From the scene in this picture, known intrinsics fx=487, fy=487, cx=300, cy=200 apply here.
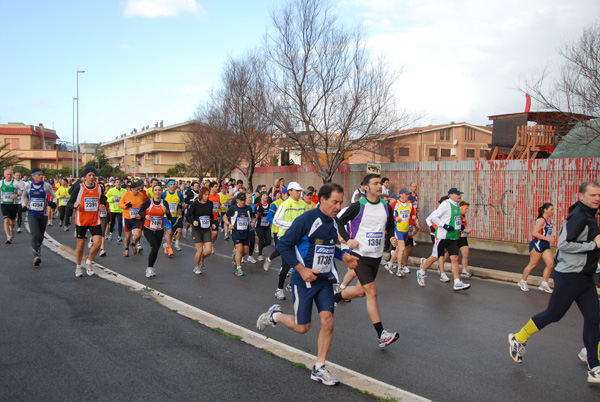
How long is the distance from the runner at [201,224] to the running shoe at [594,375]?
7.29 m

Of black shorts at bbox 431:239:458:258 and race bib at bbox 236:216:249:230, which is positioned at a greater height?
race bib at bbox 236:216:249:230

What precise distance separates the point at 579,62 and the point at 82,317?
11.9 m

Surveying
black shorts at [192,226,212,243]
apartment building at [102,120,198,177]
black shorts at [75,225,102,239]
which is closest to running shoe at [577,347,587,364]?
black shorts at [192,226,212,243]

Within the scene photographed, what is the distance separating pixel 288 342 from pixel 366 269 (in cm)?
129

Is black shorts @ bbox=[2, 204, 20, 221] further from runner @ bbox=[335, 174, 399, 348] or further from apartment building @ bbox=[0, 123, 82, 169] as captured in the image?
apartment building @ bbox=[0, 123, 82, 169]

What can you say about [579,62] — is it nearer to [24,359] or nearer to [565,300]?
[565,300]

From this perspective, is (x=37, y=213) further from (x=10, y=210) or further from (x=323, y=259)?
(x=323, y=259)

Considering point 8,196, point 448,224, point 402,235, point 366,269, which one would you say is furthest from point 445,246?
point 8,196

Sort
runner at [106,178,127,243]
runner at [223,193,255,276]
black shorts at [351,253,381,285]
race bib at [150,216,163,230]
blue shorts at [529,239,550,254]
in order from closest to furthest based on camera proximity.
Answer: black shorts at [351,253,381,285] < blue shorts at [529,239,550,254] < race bib at [150,216,163,230] < runner at [223,193,255,276] < runner at [106,178,127,243]

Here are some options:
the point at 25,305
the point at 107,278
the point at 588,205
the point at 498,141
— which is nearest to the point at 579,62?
the point at 588,205

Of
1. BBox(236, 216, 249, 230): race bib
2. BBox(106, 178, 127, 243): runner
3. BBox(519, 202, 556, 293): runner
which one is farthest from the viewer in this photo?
BBox(106, 178, 127, 243): runner

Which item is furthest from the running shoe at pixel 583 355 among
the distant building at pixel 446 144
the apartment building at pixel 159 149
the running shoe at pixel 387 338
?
the apartment building at pixel 159 149

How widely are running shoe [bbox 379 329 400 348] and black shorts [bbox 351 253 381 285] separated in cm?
67

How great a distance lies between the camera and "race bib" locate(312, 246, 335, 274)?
4.75 meters
